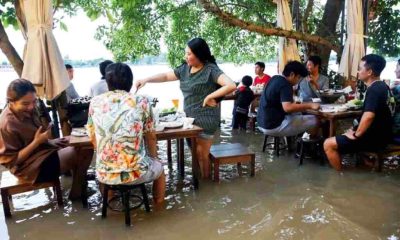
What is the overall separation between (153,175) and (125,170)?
0.29 meters

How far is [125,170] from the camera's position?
104 inches

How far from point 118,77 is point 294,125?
263cm

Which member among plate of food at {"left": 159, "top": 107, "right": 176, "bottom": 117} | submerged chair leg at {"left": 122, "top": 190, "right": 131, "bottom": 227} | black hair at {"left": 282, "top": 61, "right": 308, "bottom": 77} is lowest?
submerged chair leg at {"left": 122, "top": 190, "right": 131, "bottom": 227}

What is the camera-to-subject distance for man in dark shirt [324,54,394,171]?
3678mm

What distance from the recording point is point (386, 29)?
25.4 ft

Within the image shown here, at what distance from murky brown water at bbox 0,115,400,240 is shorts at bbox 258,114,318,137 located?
0.65m

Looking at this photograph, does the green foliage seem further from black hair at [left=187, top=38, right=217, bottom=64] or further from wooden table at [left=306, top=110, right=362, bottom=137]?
black hair at [left=187, top=38, right=217, bottom=64]

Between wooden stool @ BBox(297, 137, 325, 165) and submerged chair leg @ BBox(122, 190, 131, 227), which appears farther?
wooden stool @ BBox(297, 137, 325, 165)

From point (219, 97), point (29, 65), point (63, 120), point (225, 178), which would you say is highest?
point (29, 65)

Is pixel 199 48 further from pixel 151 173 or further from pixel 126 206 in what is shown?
pixel 126 206

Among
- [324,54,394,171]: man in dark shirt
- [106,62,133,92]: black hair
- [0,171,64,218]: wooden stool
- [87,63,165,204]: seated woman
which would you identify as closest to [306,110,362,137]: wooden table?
[324,54,394,171]: man in dark shirt

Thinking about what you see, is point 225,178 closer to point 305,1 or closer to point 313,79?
point 313,79

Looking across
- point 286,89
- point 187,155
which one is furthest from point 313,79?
point 187,155

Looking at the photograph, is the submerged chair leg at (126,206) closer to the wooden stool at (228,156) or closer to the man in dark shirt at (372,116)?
the wooden stool at (228,156)
